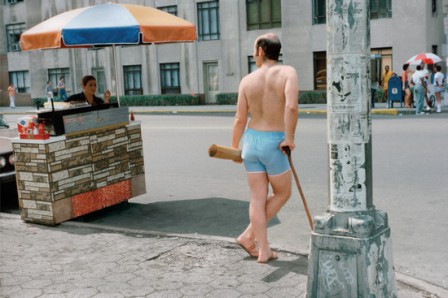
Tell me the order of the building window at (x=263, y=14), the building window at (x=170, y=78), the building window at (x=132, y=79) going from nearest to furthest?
the building window at (x=263, y=14), the building window at (x=170, y=78), the building window at (x=132, y=79)

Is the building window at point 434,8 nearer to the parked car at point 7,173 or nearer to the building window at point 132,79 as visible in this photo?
the building window at point 132,79

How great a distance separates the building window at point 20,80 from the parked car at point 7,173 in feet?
117

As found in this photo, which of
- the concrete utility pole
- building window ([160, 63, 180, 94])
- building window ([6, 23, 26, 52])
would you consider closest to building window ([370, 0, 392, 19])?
building window ([160, 63, 180, 94])

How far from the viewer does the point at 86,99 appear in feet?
27.0

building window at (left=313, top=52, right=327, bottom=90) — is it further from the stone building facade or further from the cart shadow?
the cart shadow

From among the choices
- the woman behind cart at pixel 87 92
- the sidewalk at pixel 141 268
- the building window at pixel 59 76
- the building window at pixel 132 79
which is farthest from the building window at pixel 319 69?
the sidewalk at pixel 141 268

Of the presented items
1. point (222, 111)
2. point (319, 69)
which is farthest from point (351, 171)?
point (319, 69)

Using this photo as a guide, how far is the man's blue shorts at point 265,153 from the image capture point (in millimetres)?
5238

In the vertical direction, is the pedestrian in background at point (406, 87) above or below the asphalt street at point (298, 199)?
above

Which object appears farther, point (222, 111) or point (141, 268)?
point (222, 111)

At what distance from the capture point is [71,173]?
23.2 feet

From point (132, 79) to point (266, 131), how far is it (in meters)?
32.4

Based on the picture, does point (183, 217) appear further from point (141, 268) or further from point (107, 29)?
point (107, 29)

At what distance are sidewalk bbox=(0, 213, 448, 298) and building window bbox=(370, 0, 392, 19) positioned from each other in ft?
77.1
